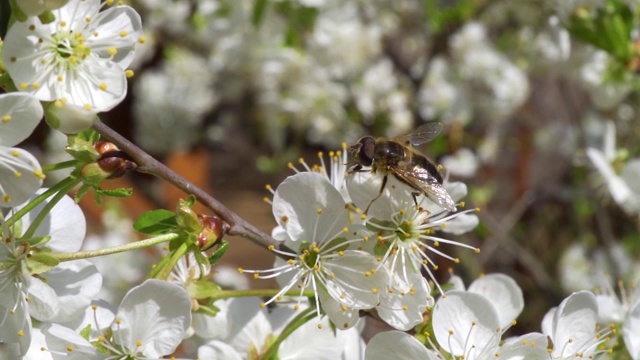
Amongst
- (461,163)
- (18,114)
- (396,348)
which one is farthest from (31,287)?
(461,163)

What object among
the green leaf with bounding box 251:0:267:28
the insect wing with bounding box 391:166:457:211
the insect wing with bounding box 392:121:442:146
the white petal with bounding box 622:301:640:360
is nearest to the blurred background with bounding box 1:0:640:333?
the green leaf with bounding box 251:0:267:28

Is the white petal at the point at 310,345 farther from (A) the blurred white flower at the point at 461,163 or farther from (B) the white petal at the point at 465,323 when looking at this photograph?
(A) the blurred white flower at the point at 461,163

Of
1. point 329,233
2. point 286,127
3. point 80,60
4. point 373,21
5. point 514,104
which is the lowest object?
point 286,127

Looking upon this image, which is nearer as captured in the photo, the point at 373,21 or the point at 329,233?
the point at 329,233

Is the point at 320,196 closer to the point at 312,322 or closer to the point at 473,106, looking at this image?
the point at 312,322

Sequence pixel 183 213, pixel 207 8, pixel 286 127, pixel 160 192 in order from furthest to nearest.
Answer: pixel 160 192 < pixel 286 127 < pixel 207 8 < pixel 183 213

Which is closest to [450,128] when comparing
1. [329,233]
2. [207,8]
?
[207,8]

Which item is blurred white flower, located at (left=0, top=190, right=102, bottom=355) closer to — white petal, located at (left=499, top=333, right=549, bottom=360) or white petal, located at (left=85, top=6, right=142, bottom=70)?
white petal, located at (left=85, top=6, right=142, bottom=70)
